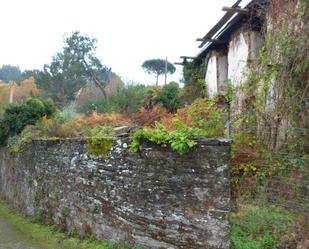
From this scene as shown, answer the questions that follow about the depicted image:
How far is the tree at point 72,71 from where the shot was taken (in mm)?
32875

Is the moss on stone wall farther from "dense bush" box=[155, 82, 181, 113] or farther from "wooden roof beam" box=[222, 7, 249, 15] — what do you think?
"dense bush" box=[155, 82, 181, 113]

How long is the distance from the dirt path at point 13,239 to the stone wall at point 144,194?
3.14 feet

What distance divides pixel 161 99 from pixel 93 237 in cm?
847

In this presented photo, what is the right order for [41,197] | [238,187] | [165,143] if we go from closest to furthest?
[238,187] → [165,143] → [41,197]

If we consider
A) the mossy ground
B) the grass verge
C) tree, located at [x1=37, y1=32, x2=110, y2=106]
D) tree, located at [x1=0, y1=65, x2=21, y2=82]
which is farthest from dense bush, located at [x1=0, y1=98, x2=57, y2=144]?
tree, located at [x1=0, y1=65, x2=21, y2=82]

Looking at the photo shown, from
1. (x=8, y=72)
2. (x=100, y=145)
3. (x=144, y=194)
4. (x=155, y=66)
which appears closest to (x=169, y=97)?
(x=100, y=145)

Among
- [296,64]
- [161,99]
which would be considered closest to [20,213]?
[161,99]

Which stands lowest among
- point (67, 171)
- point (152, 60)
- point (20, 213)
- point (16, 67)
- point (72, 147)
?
point (20, 213)

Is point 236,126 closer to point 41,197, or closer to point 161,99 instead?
point 41,197

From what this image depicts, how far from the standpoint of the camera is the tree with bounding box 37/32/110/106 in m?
32.9

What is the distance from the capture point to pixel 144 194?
269 inches

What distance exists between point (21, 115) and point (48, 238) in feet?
26.5

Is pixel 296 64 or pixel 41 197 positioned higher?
pixel 296 64

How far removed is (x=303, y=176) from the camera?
5359mm
